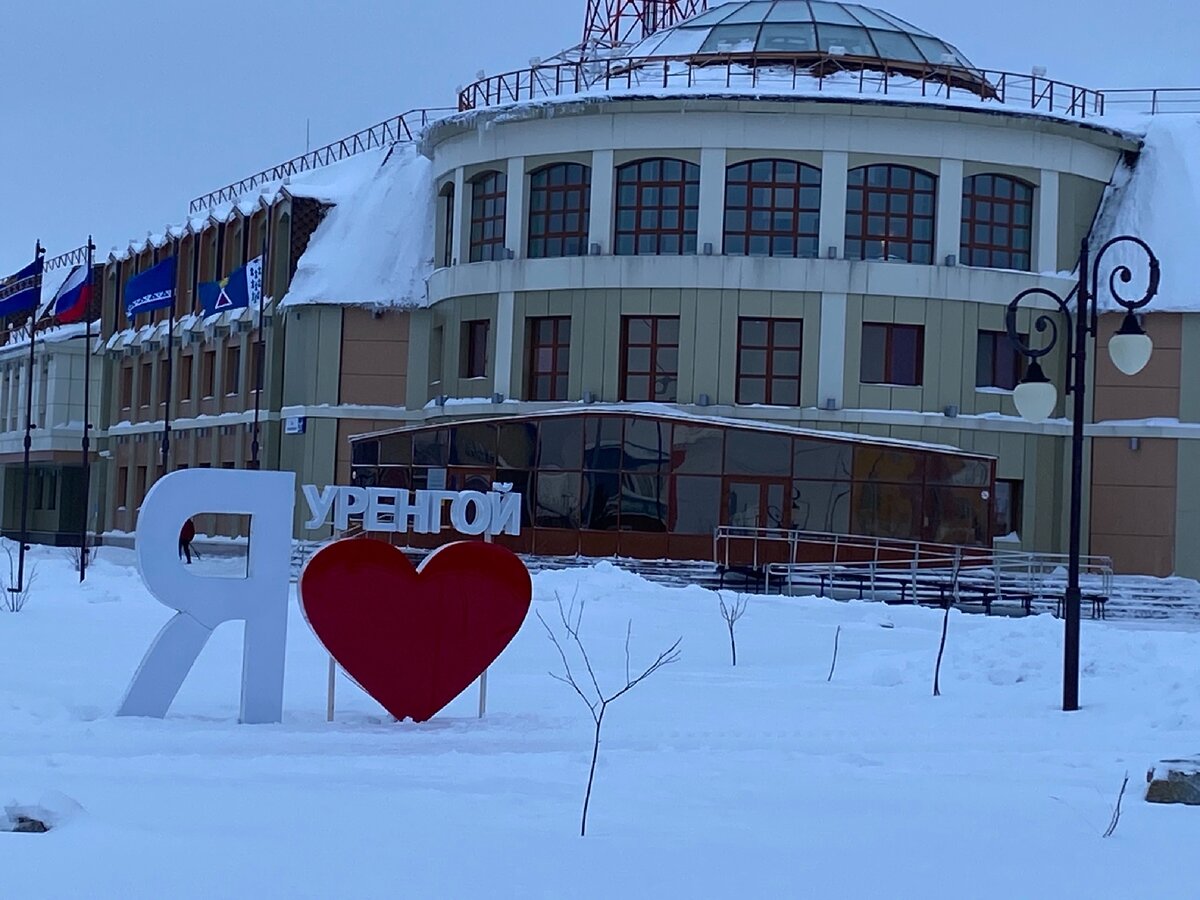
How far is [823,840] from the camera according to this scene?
29.9 feet

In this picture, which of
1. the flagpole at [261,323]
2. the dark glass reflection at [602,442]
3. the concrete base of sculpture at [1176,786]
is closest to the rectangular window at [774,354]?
the dark glass reflection at [602,442]

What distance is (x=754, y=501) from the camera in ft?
121

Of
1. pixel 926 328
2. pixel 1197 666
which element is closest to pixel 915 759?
pixel 1197 666

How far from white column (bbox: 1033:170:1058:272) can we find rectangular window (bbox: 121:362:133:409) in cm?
3067

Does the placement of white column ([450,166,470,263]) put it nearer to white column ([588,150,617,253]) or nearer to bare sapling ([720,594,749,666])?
white column ([588,150,617,253])

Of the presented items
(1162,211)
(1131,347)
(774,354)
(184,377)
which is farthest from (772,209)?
(1131,347)

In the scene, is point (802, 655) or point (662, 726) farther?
point (802, 655)

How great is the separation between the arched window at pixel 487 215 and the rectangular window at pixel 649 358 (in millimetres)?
3783

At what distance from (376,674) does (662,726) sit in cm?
220

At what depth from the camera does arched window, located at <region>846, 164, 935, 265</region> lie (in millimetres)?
39250

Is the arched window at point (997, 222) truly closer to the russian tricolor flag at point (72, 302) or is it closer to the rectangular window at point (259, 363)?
the rectangular window at point (259, 363)

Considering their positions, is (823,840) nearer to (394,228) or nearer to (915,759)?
(915,759)

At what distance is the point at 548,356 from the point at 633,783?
101 feet

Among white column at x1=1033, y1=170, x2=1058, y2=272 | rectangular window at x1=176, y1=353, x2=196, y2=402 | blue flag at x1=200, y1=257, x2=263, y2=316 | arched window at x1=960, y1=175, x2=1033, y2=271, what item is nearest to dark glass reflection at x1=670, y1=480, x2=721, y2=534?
arched window at x1=960, y1=175, x2=1033, y2=271
